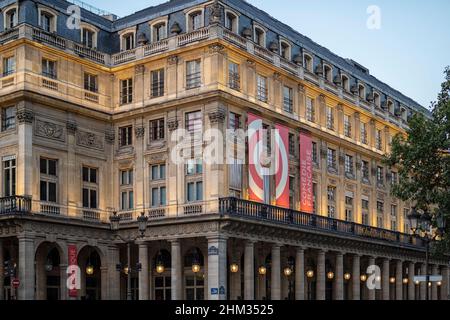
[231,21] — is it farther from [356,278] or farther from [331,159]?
[356,278]

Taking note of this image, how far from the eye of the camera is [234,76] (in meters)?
49.3

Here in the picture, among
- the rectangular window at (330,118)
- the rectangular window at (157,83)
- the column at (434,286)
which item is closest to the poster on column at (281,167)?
the rectangular window at (330,118)

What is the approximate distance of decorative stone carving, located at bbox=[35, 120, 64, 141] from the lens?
1858 inches

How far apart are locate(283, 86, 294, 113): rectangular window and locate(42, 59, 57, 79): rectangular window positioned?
1615 centimetres

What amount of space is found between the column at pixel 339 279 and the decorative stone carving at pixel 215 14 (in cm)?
2074

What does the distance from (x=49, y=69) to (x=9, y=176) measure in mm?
7162

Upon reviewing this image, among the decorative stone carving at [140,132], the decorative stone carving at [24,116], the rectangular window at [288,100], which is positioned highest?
the rectangular window at [288,100]

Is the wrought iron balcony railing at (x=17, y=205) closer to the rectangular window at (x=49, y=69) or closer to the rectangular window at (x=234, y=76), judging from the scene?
the rectangular window at (x=49, y=69)

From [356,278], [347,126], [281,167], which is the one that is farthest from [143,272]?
[347,126]

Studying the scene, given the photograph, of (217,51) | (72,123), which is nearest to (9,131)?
(72,123)

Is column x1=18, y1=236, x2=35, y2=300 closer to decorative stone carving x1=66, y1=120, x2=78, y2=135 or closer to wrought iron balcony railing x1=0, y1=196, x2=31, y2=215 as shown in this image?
wrought iron balcony railing x1=0, y1=196, x2=31, y2=215

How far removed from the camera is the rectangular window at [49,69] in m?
48.1
